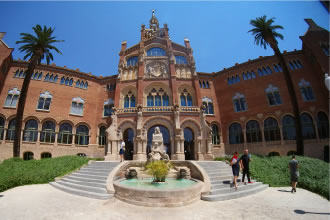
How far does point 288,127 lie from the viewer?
21953 mm

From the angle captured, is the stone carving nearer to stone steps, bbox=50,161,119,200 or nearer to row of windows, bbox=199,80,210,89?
row of windows, bbox=199,80,210,89

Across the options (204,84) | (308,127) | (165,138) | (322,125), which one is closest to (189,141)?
(165,138)

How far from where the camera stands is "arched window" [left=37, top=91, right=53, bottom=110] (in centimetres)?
2356

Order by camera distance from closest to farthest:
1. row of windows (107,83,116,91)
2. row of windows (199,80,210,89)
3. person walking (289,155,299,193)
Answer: person walking (289,155,299,193) < row of windows (107,83,116,91) < row of windows (199,80,210,89)

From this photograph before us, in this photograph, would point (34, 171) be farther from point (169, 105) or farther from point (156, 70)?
point (156, 70)

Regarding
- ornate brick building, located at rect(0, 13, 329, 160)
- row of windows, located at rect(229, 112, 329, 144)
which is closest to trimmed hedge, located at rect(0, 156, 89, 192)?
ornate brick building, located at rect(0, 13, 329, 160)

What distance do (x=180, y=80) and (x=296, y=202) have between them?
21.0m

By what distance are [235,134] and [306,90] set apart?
39.8 ft

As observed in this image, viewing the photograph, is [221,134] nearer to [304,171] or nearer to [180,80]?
[180,80]

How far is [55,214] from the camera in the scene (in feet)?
18.6

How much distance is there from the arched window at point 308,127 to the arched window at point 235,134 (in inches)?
321

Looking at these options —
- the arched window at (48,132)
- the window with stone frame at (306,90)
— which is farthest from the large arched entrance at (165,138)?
the window with stone frame at (306,90)

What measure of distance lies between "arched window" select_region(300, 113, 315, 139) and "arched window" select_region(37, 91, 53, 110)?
38.9 meters

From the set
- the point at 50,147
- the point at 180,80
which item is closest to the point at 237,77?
the point at 180,80
